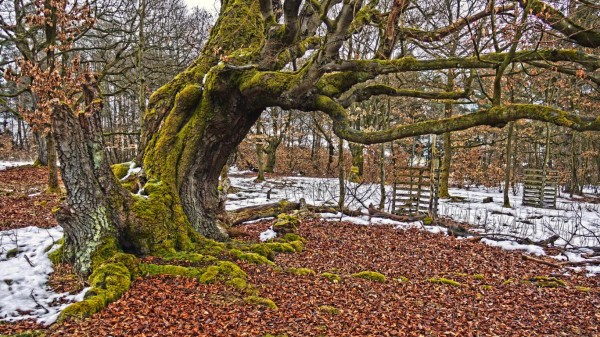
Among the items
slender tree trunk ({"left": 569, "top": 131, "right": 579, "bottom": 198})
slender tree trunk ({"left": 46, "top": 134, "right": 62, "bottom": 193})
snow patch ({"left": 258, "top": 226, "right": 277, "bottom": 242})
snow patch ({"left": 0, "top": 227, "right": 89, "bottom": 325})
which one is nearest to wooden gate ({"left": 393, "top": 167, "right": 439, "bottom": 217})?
snow patch ({"left": 258, "top": 226, "right": 277, "bottom": 242})

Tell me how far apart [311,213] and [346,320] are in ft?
23.8

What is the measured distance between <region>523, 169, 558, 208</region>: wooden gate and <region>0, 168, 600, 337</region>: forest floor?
32.0ft

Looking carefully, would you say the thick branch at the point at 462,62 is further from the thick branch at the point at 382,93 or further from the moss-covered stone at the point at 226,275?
the moss-covered stone at the point at 226,275

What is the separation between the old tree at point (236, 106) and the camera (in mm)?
4801

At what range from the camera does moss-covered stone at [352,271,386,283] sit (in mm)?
6051

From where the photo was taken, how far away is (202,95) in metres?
6.68

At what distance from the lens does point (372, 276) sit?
20.0 ft

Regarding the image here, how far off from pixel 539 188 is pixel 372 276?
1347cm

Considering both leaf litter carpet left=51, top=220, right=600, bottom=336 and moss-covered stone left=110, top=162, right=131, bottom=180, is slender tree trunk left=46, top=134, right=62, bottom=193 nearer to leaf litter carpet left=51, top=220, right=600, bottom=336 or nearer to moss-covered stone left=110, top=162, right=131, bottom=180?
moss-covered stone left=110, top=162, right=131, bottom=180

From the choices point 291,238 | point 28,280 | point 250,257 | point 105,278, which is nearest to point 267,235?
point 291,238

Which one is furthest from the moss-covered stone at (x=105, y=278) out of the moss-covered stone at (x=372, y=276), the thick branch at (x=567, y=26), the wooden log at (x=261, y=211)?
the thick branch at (x=567, y=26)

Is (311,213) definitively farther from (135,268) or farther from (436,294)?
(135,268)

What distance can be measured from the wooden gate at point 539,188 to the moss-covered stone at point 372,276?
512 inches

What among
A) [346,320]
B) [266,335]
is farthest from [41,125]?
[346,320]
